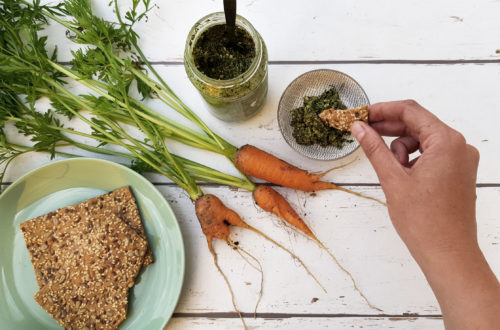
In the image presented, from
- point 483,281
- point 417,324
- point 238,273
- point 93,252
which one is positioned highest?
point 483,281

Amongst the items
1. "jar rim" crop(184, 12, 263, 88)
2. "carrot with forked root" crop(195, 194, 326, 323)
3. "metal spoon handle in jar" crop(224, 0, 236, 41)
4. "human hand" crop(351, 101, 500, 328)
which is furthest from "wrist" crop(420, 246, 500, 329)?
"metal spoon handle in jar" crop(224, 0, 236, 41)

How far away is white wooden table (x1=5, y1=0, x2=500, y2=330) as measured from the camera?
1396 mm

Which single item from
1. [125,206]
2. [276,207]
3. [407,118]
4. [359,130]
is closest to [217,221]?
[276,207]

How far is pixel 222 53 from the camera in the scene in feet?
4.00

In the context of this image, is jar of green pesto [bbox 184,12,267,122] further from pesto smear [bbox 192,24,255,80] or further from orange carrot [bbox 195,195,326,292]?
orange carrot [bbox 195,195,326,292]

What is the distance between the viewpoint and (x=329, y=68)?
146 centimetres

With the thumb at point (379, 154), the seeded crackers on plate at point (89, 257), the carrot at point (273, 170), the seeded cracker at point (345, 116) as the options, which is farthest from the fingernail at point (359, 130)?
the seeded crackers on plate at point (89, 257)

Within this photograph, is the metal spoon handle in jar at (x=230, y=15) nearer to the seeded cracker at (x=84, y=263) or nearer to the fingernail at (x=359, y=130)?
the fingernail at (x=359, y=130)

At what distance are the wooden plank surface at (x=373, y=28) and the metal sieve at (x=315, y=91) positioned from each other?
12 cm

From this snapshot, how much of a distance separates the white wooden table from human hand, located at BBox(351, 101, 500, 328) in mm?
362

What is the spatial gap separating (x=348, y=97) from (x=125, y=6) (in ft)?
2.83

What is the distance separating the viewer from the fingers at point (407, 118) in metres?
1.06

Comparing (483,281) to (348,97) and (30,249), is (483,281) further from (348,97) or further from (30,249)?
(30,249)

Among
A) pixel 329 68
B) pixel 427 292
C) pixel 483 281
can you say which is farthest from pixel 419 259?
pixel 329 68
